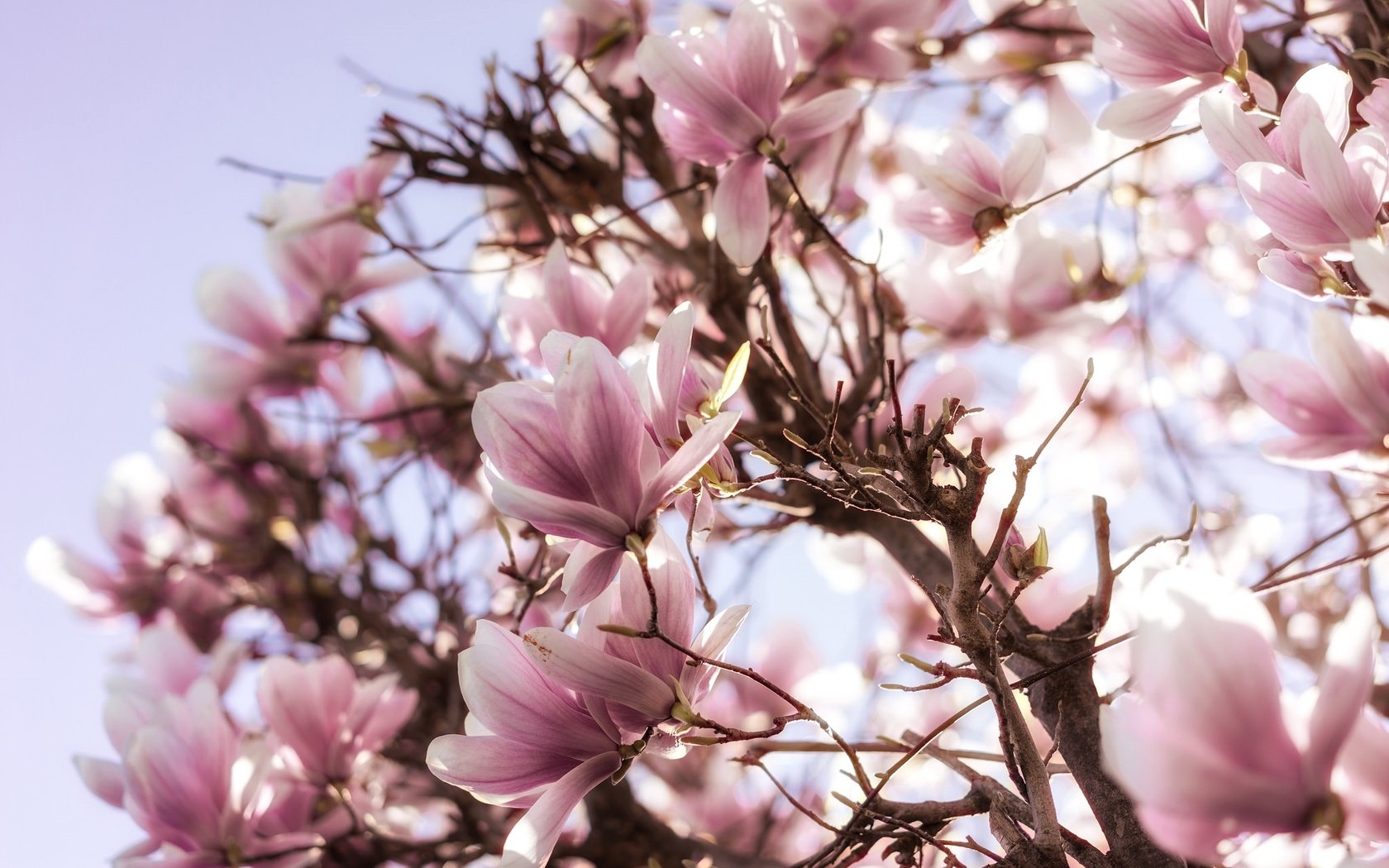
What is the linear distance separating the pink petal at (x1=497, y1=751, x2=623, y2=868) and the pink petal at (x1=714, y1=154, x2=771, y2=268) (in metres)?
0.53

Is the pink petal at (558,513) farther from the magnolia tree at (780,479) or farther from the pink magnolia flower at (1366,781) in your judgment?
the pink magnolia flower at (1366,781)

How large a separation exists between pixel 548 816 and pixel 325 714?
2.01ft

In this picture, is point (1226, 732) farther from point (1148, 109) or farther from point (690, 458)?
point (1148, 109)

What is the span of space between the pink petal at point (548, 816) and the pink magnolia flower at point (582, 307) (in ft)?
1.69

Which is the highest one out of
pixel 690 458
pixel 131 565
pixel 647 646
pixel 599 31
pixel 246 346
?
pixel 599 31

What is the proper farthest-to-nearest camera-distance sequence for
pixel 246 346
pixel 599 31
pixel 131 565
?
pixel 131 565
pixel 246 346
pixel 599 31

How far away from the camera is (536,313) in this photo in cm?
107

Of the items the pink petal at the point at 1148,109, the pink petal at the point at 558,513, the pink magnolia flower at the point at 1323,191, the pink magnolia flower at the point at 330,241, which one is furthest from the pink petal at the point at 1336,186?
the pink magnolia flower at the point at 330,241

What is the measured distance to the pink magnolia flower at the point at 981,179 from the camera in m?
0.96

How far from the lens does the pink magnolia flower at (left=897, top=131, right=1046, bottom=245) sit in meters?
0.96

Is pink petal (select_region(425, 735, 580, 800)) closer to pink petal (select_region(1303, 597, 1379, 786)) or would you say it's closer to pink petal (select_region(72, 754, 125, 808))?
pink petal (select_region(1303, 597, 1379, 786))

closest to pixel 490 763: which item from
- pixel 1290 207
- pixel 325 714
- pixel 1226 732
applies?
pixel 1226 732

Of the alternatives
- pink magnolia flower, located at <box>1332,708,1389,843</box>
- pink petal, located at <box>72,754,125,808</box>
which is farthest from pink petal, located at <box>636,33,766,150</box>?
pink petal, located at <box>72,754,125,808</box>

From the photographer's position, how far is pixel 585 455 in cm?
67
